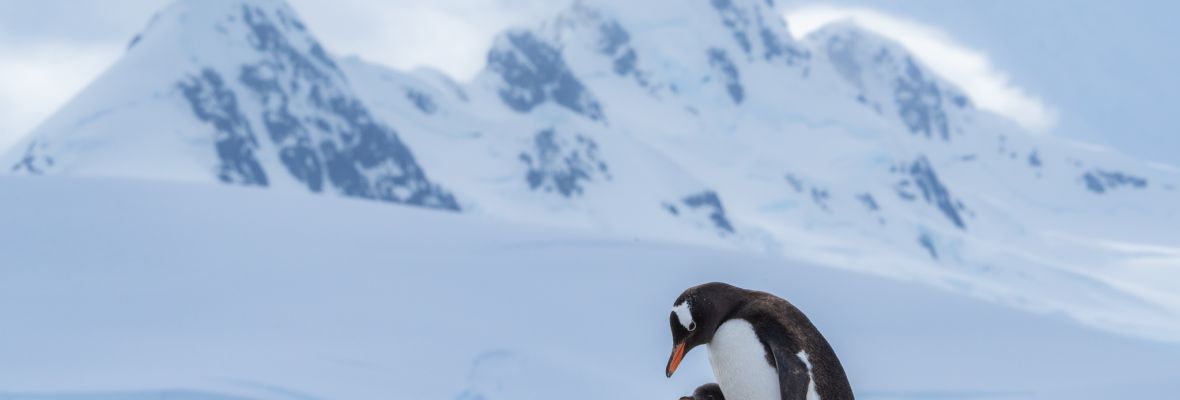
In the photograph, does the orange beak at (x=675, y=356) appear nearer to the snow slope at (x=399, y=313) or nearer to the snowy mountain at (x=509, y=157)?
the snow slope at (x=399, y=313)

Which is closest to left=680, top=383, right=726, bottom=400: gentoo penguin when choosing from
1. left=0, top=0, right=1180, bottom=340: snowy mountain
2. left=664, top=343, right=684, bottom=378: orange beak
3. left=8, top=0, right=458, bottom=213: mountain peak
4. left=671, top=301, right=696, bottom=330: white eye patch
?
left=664, top=343, right=684, bottom=378: orange beak

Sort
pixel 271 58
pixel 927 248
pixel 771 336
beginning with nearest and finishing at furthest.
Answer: pixel 771 336 < pixel 927 248 < pixel 271 58

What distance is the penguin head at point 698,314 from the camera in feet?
14.1

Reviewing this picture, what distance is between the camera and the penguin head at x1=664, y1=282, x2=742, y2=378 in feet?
14.1

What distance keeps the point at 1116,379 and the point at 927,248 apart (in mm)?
165969

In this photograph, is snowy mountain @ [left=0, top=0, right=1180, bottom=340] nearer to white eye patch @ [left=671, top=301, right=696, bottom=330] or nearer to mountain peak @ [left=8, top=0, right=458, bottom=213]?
mountain peak @ [left=8, top=0, right=458, bottom=213]

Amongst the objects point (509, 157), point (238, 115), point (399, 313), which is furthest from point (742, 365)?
point (238, 115)

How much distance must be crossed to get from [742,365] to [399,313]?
8.92 m

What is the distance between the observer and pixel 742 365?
13.8 ft

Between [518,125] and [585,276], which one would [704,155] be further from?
[585,276]

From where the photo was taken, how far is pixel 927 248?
174625 millimetres

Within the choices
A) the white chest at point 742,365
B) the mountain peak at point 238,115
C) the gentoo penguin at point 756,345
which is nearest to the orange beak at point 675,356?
the gentoo penguin at point 756,345

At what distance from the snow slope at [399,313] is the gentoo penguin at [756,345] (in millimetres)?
7129

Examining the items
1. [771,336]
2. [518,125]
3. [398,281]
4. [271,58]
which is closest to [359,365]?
[398,281]
